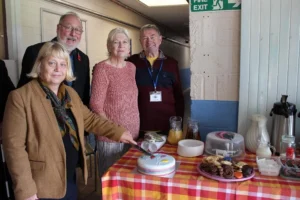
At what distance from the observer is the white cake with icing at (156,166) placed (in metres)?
1.28

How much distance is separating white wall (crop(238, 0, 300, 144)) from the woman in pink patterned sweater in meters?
0.72

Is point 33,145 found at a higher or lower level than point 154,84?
lower

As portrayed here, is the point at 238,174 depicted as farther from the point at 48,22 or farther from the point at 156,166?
the point at 48,22

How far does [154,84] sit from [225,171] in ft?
3.10

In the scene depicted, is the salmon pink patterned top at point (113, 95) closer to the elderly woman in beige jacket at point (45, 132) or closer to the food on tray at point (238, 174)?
the elderly woman in beige jacket at point (45, 132)

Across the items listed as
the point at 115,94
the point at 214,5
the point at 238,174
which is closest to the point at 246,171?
the point at 238,174

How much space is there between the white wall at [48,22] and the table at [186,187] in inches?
72.0

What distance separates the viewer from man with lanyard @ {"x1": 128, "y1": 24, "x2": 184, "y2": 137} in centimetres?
202

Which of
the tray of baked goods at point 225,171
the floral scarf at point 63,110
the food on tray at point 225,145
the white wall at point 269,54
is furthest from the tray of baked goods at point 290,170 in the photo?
the floral scarf at point 63,110

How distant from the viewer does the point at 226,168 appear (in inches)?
48.9

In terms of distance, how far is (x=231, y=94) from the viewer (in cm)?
179

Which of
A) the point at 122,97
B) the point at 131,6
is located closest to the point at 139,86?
the point at 122,97

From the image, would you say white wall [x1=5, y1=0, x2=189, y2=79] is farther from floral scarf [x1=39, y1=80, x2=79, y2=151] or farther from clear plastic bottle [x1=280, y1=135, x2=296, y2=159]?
clear plastic bottle [x1=280, y1=135, x2=296, y2=159]

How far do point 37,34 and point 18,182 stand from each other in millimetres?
2037
